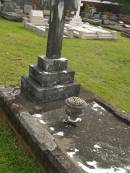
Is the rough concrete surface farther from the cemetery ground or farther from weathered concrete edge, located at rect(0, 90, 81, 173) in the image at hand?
the cemetery ground

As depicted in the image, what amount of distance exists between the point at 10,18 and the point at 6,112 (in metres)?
12.4

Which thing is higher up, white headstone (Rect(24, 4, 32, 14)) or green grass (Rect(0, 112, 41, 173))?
white headstone (Rect(24, 4, 32, 14))

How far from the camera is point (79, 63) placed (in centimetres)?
1008

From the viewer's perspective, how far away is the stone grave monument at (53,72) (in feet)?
18.1

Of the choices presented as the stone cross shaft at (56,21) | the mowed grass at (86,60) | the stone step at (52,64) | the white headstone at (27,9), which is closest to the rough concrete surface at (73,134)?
the stone step at (52,64)

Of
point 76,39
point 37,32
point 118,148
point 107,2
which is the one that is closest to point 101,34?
point 76,39

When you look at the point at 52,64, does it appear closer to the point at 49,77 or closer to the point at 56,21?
the point at 49,77

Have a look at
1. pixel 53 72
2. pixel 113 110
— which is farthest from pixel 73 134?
pixel 53 72

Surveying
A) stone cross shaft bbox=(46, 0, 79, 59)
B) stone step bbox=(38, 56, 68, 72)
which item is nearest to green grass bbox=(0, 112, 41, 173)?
stone step bbox=(38, 56, 68, 72)

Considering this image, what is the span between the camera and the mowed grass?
26.1 ft

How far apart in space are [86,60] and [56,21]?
518 cm

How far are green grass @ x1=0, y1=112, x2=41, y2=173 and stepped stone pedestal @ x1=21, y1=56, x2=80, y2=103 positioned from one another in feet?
2.89

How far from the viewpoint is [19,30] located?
47.1ft

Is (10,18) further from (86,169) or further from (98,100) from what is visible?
(86,169)
